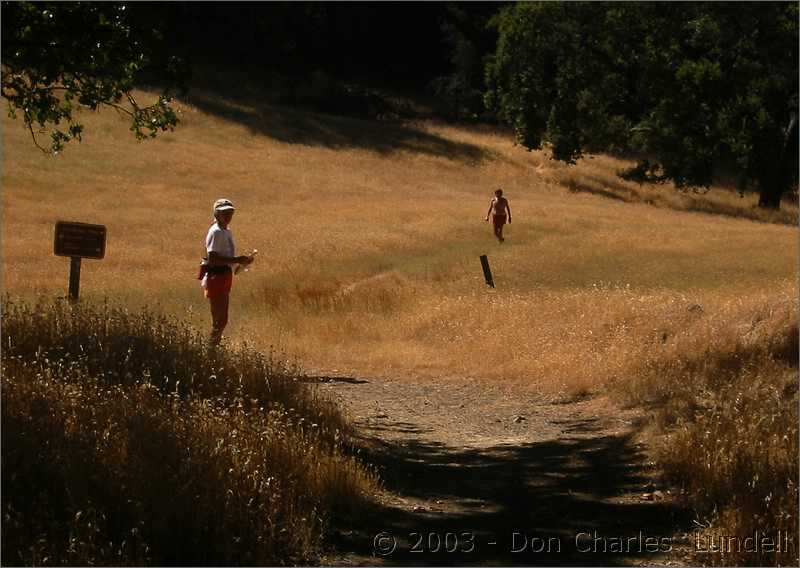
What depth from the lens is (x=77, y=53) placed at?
11.3m

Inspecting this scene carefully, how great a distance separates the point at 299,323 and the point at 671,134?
30.1 metres

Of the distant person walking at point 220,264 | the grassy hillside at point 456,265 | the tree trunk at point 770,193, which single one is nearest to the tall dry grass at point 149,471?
the grassy hillside at point 456,265

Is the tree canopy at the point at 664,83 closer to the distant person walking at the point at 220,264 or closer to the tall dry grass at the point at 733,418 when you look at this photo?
the tall dry grass at the point at 733,418

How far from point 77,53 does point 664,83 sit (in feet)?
126

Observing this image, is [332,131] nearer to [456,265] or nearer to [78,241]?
[456,265]

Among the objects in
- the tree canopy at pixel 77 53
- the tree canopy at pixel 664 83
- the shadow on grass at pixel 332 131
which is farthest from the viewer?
the shadow on grass at pixel 332 131

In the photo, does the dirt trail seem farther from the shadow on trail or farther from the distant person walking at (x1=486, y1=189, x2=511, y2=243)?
the distant person walking at (x1=486, y1=189, x2=511, y2=243)

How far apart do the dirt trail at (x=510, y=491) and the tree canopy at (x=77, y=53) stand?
426 cm

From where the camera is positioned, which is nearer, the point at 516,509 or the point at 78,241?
the point at 516,509

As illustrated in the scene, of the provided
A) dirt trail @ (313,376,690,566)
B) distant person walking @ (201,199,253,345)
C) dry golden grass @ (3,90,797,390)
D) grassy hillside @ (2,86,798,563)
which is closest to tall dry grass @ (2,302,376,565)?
dirt trail @ (313,376,690,566)

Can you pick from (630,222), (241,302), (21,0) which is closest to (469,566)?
(21,0)

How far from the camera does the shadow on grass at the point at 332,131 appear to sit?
6222cm

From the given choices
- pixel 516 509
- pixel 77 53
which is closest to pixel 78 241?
pixel 77 53

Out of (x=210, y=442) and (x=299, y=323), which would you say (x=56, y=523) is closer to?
(x=210, y=442)
